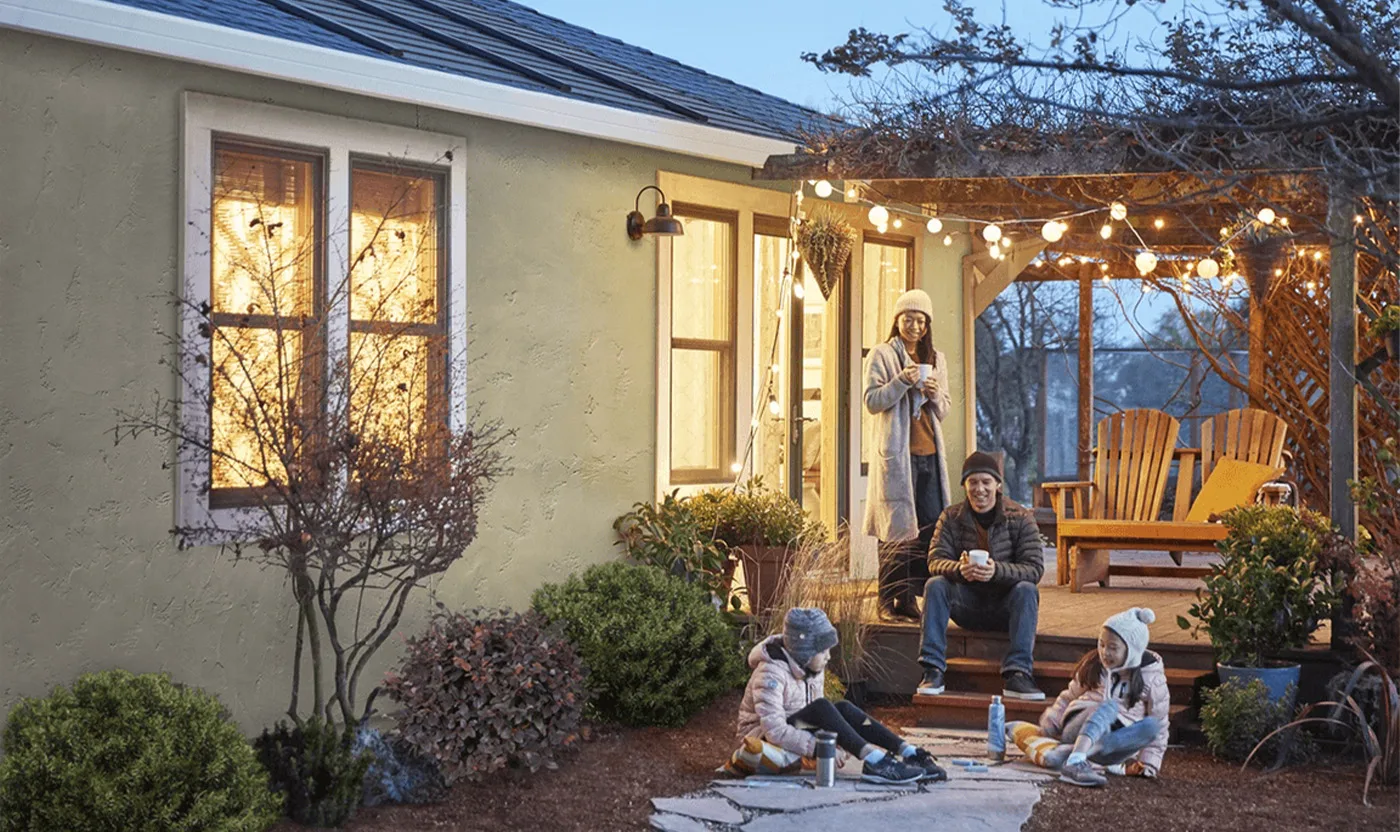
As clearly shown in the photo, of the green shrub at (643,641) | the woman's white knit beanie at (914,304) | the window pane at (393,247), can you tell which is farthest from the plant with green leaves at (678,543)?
the window pane at (393,247)

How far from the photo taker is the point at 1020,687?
6.98 meters

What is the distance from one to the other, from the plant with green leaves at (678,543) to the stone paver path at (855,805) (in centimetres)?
165

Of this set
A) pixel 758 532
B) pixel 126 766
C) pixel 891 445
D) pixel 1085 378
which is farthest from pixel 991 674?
pixel 1085 378

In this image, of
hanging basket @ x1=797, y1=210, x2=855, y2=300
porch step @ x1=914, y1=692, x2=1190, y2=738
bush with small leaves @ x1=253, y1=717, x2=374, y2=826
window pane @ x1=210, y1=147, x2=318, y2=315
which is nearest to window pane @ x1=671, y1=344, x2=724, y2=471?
hanging basket @ x1=797, y1=210, x2=855, y2=300

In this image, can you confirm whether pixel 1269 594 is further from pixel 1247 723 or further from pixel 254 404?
pixel 254 404

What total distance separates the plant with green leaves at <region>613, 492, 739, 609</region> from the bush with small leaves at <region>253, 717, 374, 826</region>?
225 cm

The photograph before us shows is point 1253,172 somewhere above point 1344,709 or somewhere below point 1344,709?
above

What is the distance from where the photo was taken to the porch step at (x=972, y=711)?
6934 millimetres

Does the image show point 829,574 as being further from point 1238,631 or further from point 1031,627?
point 1238,631

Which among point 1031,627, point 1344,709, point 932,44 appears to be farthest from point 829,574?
point 932,44

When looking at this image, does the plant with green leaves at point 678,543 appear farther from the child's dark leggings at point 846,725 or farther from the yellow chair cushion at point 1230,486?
the yellow chair cushion at point 1230,486

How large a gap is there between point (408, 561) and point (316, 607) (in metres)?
0.93

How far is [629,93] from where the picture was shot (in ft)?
27.5

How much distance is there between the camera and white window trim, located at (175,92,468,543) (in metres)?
5.94
